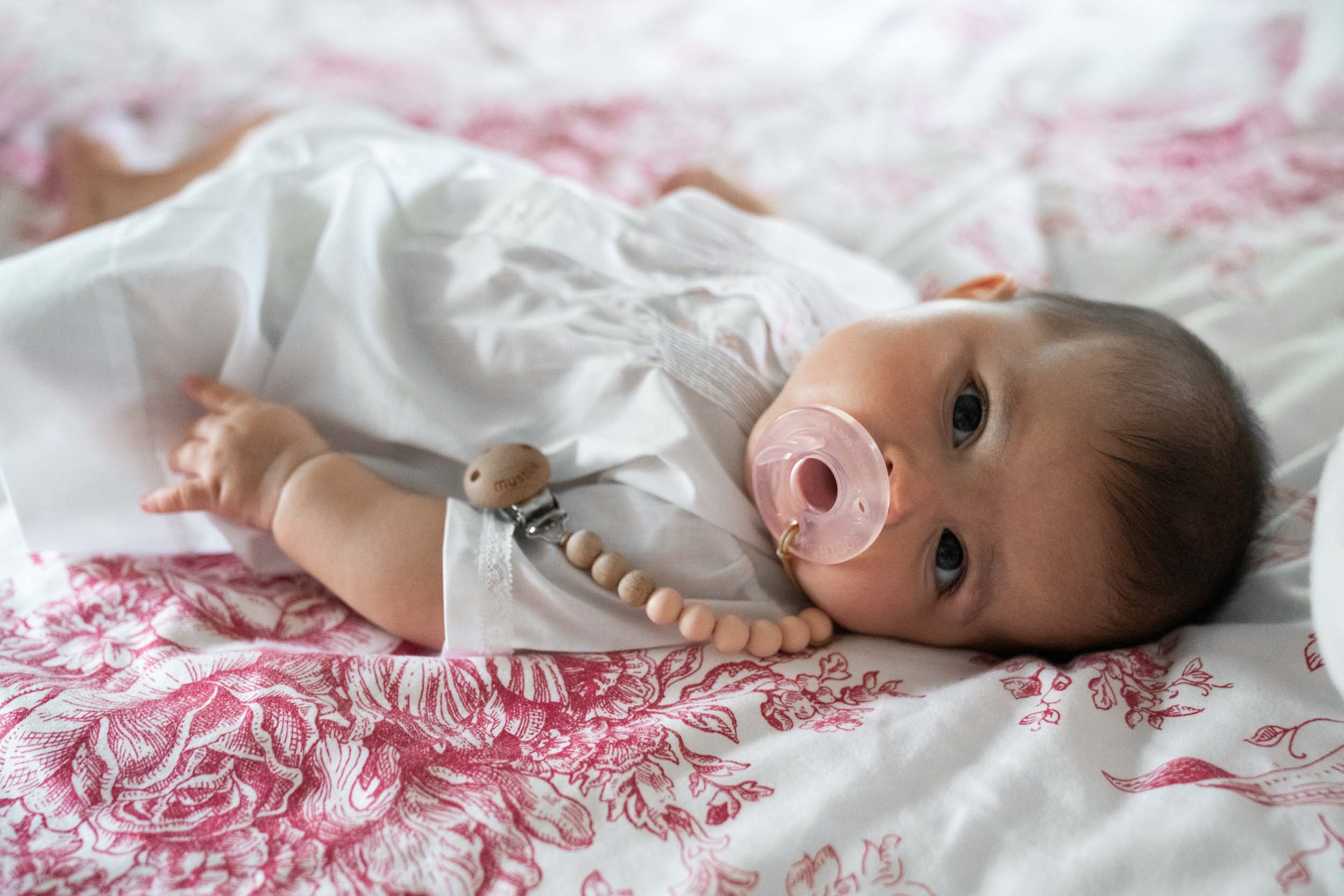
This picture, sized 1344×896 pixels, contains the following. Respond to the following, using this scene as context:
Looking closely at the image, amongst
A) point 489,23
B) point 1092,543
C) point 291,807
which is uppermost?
point 489,23

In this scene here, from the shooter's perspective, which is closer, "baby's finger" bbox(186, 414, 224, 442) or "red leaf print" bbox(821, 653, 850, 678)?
"red leaf print" bbox(821, 653, 850, 678)

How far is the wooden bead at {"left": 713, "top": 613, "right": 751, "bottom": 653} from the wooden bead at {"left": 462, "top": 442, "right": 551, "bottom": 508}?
0.69ft

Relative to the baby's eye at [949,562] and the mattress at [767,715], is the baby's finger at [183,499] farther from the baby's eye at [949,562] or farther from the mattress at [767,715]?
the baby's eye at [949,562]

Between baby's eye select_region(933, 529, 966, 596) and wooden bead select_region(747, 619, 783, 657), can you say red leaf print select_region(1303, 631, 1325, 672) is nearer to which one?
baby's eye select_region(933, 529, 966, 596)

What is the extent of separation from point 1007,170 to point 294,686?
1323 mm

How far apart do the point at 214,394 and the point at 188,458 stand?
2.7 inches

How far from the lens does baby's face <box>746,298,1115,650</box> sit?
86 cm

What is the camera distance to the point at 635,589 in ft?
2.90

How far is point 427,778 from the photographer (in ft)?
2.35

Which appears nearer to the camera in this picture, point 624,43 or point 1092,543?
point 1092,543

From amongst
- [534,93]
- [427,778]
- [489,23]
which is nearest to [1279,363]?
[427,778]

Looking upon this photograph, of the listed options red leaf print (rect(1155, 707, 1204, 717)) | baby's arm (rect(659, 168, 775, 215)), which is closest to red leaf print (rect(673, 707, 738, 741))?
red leaf print (rect(1155, 707, 1204, 717))

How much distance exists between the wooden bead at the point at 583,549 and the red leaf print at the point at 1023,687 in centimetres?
37

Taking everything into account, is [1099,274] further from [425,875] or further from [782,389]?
[425,875]
